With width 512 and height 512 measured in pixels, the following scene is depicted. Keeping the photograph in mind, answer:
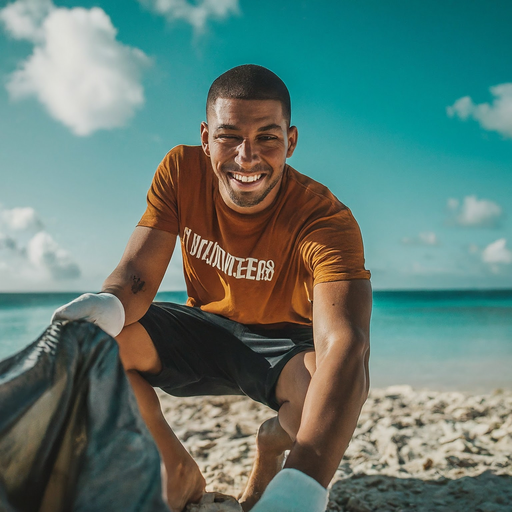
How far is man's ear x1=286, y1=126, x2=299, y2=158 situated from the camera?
6.82ft

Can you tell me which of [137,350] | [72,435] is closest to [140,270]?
[137,350]

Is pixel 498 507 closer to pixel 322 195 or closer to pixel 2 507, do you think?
pixel 322 195

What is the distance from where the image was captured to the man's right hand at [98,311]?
4.68 feet

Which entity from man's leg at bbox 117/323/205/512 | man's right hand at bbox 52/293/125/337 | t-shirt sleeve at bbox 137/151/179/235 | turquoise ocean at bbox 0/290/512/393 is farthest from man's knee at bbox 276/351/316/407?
turquoise ocean at bbox 0/290/512/393

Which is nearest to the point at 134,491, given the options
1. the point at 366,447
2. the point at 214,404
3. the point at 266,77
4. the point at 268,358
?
the point at 268,358

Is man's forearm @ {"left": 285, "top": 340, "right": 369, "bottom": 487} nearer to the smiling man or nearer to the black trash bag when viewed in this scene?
the smiling man

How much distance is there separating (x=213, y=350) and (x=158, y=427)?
39cm

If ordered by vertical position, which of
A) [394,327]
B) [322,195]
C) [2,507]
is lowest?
[394,327]

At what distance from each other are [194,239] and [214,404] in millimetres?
2115

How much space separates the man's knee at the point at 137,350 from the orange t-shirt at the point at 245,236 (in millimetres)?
324

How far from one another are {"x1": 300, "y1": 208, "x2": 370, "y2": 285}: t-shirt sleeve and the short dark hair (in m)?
0.51

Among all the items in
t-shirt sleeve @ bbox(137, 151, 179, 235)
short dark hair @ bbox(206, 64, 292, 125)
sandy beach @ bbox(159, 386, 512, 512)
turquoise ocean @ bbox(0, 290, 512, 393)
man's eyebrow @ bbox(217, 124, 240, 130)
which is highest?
short dark hair @ bbox(206, 64, 292, 125)

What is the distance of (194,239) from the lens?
2.04 metres

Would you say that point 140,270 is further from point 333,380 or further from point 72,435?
point 72,435
